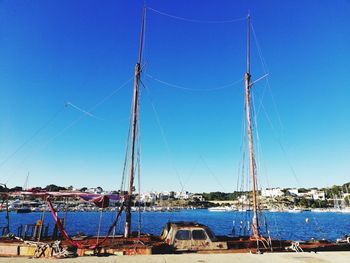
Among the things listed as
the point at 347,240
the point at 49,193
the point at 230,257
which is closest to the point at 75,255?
the point at 49,193

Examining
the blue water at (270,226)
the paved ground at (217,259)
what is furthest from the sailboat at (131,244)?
the blue water at (270,226)

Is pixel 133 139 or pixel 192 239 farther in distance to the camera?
pixel 133 139

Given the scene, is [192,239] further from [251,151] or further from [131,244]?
[251,151]

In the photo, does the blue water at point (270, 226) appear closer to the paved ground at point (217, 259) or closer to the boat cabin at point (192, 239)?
the boat cabin at point (192, 239)

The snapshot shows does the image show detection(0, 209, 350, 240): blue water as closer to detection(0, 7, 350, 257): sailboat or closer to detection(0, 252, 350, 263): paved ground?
detection(0, 7, 350, 257): sailboat

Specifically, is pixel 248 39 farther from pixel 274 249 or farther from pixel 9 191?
pixel 9 191

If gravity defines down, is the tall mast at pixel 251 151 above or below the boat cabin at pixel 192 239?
above

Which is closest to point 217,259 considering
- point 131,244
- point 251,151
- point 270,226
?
point 131,244

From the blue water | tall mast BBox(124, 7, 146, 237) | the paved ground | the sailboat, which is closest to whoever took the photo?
the paved ground

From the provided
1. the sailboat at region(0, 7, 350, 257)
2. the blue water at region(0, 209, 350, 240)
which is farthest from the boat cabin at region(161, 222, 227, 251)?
the blue water at region(0, 209, 350, 240)

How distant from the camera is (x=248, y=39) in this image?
101ft

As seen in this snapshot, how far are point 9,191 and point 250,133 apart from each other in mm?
21623

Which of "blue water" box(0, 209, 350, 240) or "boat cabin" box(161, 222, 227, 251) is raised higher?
"boat cabin" box(161, 222, 227, 251)

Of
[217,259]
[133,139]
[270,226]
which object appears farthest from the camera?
[270,226]
